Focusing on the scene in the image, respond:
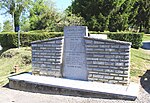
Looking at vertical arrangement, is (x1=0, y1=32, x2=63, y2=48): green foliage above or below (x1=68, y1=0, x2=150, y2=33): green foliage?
below

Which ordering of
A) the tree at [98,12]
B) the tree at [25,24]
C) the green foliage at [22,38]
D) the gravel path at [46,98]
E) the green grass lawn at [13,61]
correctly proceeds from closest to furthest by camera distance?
the gravel path at [46,98]
the green grass lawn at [13,61]
the green foliage at [22,38]
the tree at [98,12]
the tree at [25,24]

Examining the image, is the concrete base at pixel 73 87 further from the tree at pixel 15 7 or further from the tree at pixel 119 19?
the tree at pixel 15 7

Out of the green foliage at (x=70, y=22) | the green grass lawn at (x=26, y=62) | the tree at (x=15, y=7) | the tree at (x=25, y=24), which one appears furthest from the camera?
the tree at (x=25, y=24)

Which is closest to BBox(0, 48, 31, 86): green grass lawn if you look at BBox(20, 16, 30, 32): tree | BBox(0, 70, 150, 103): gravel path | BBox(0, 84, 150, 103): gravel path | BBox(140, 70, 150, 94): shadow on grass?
BBox(0, 70, 150, 103): gravel path

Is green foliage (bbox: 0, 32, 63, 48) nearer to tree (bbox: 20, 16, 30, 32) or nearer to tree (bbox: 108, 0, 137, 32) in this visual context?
tree (bbox: 108, 0, 137, 32)

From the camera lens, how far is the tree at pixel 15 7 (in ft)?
100

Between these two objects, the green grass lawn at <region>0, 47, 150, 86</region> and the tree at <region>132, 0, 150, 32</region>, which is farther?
the tree at <region>132, 0, 150, 32</region>

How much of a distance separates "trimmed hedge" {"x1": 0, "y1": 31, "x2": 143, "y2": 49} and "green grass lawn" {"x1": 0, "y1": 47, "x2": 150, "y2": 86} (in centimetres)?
94

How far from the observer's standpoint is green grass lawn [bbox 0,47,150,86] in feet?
30.5

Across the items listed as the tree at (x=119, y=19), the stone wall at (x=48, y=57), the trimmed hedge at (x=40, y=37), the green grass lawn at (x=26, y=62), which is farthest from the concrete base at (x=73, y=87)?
the tree at (x=119, y=19)

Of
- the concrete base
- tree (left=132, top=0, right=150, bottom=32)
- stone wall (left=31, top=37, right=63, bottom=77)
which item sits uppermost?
tree (left=132, top=0, right=150, bottom=32)

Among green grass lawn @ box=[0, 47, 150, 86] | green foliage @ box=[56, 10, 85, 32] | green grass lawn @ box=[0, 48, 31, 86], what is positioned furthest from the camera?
green foliage @ box=[56, 10, 85, 32]

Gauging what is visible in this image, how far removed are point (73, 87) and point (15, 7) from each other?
86.8 ft

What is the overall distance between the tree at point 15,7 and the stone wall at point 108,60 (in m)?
24.4
